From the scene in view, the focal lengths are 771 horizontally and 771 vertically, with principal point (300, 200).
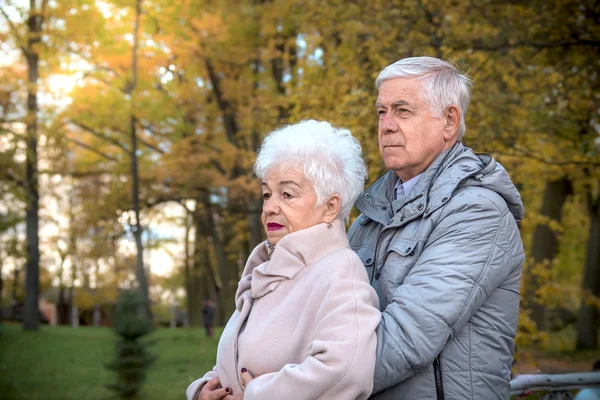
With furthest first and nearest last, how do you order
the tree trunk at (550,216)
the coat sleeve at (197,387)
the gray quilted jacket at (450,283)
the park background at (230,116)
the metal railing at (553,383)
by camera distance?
the tree trunk at (550,216) → the park background at (230,116) → the metal railing at (553,383) → the coat sleeve at (197,387) → the gray quilted jacket at (450,283)

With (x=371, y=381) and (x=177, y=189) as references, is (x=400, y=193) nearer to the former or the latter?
(x=371, y=381)

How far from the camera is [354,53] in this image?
960 cm

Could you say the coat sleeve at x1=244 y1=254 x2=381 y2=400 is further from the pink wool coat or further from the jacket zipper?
the jacket zipper

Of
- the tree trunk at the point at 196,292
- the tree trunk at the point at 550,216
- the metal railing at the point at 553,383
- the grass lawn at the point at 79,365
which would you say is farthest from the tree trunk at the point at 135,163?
the metal railing at the point at 553,383

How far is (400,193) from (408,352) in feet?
2.54

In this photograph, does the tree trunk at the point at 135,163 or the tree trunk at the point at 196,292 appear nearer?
the tree trunk at the point at 135,163

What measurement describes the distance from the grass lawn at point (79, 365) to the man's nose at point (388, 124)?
705cm

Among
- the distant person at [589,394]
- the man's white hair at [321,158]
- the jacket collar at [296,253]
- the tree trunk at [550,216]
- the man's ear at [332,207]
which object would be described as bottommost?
the distant person at [589,394]

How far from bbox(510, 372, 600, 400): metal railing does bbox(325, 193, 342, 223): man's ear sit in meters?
1.65

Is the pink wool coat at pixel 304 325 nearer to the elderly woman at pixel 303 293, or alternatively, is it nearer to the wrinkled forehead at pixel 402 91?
the elderly woman at pixel 303 293

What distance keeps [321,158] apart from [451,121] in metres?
0.57

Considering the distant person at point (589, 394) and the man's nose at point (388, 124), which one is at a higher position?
the man's nose at point (388, 124)

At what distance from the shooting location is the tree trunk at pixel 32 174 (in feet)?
65.3

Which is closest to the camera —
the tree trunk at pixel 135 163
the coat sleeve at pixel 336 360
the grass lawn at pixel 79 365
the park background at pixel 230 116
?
the coat sleeve at pixel 336 360
